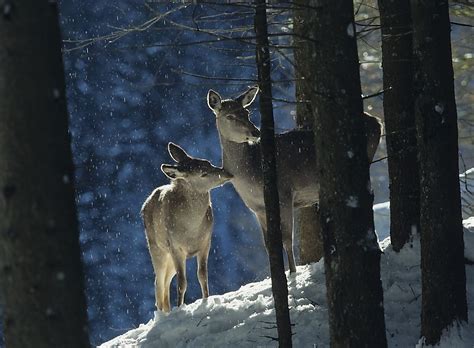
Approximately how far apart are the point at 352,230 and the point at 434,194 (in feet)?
4.33

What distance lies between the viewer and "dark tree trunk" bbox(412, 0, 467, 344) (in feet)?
25.2

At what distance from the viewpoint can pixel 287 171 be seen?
1177cm

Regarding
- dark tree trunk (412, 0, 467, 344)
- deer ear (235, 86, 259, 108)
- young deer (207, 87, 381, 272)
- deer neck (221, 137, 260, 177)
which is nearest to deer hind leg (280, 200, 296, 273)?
young deer (207, 87, 381, 272)

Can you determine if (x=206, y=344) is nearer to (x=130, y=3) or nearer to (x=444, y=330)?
(x=444, y=330)

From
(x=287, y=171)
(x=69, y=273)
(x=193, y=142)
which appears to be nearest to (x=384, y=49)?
(x=287, y=171)

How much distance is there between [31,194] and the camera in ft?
13.4

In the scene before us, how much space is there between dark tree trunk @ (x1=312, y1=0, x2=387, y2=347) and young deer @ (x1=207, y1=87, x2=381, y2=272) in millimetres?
4584

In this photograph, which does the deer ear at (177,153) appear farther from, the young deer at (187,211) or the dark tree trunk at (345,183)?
the dark tree trunk at (345,183)

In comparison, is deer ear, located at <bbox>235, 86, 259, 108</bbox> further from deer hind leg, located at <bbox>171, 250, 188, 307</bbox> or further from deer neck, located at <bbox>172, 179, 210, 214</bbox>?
deer hind leg, located at <bbox>171, 250, 188, 307</bbox>

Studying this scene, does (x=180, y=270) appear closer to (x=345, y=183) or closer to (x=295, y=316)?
(x=295, y=316)

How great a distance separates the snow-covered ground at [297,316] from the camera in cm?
847

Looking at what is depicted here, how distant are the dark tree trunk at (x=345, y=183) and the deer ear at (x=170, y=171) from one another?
515cm

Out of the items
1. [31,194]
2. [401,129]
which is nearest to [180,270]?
[401,129]

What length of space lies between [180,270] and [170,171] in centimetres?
131
